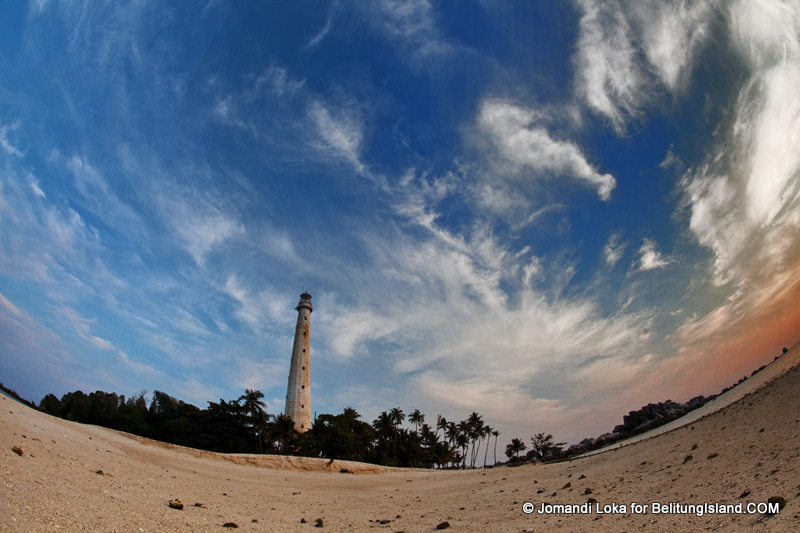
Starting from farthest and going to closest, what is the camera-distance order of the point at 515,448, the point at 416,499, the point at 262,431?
1. the point at 515,448
2. the point at 262,431
3. the point at 416,499

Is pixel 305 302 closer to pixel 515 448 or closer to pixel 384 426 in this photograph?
pixel 384 426

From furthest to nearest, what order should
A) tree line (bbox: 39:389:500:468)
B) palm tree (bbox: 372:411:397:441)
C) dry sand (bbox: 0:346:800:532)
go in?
palm tree (bbox: 372:411:397:441), tree line (bbox: 39:389:500:468), dry sand (bbox: 0:346:800:532)

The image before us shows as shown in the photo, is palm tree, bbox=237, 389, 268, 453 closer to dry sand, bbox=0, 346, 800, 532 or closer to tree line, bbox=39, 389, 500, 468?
tree line, bbox=39, 389, 500, 468

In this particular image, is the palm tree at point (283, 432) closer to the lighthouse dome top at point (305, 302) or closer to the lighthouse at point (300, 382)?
the lighthouse at point (300, 382)

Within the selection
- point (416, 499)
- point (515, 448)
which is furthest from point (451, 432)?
point (416, 499)

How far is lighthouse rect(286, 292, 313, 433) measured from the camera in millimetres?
60062

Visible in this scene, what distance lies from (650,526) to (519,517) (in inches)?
149

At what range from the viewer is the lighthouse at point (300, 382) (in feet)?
197

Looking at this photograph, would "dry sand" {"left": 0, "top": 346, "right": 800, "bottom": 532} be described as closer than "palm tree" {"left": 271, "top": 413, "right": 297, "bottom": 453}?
Yes

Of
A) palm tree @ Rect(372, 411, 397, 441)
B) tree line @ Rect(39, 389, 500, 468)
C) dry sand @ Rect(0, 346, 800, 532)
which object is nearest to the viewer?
dry sand @ Rect(0, 346, 800, 532)

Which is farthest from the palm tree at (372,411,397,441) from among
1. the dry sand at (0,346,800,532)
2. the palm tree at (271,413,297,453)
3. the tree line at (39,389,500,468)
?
the dry sand at (0,346,800,532)

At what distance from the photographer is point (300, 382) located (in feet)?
203

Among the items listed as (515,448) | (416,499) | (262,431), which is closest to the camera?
(416,499)

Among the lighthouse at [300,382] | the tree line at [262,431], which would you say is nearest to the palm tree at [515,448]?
the tree line at [262,431]
